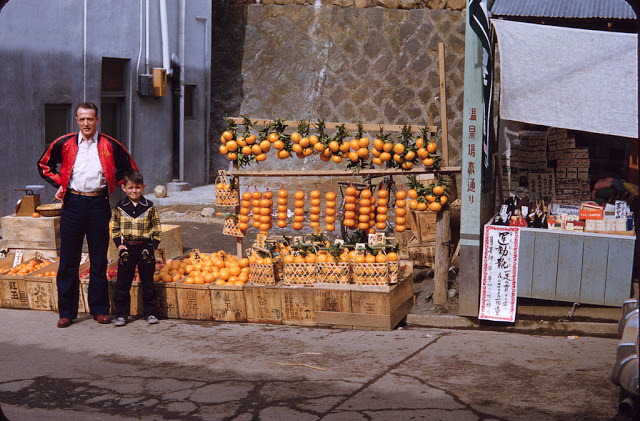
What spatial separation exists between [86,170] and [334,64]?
1288cm

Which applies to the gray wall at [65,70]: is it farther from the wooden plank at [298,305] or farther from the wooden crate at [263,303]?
the wooden plank at [298,305]

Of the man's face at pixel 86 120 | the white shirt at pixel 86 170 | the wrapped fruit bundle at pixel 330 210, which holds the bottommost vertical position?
the wrapped fruit bundle at pixel 330 210

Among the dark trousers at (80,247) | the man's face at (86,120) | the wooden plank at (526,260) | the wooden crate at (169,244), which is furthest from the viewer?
the wooden crate at (169,244)

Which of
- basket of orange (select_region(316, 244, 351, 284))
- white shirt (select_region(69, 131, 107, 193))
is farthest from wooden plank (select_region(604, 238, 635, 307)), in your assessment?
white shirt (select_region(69, 131, 107, 193))

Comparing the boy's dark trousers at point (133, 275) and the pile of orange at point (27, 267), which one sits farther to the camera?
the pile of orange at point (27, 267)

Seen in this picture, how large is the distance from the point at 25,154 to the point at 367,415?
938 cm

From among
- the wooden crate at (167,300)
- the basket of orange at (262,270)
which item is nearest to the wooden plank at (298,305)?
the basket of orange at (262,270)

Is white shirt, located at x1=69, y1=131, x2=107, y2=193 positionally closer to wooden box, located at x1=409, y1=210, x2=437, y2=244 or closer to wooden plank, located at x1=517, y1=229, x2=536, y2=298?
wooden box, located at x1=409, y1=210, x2=437, y2=244

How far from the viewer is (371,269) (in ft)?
28.0

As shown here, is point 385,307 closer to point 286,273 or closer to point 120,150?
point 286,273

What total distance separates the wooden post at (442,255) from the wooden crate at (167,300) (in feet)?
9.86

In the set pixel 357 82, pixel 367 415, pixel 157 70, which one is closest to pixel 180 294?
pixel 367 415

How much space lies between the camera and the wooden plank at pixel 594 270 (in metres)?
8.66

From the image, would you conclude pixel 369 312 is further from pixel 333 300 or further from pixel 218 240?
pixel 218 240
